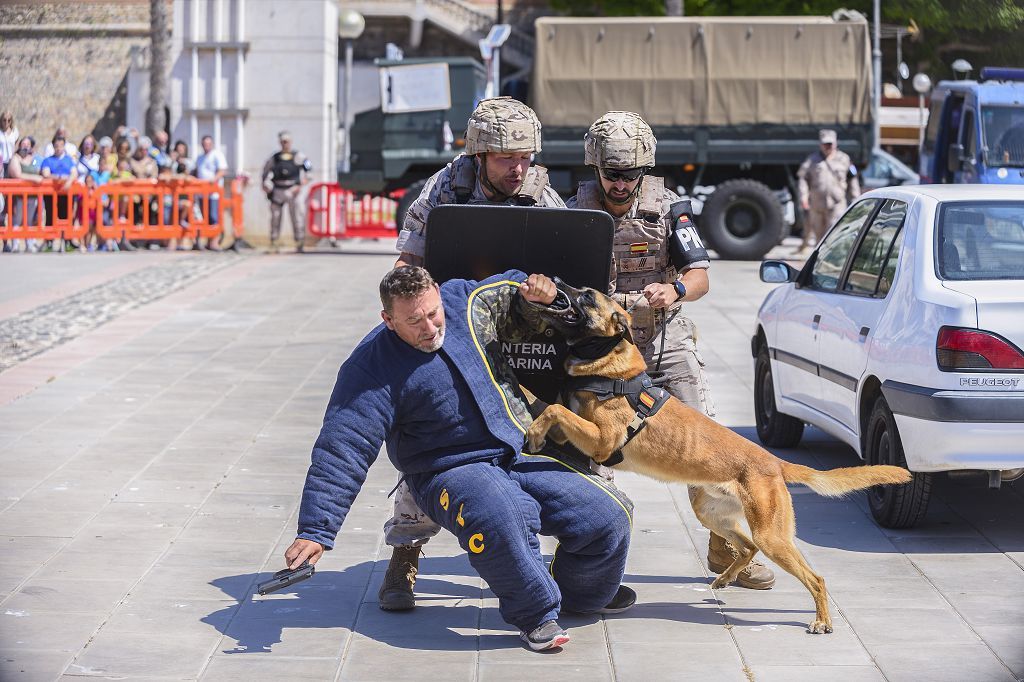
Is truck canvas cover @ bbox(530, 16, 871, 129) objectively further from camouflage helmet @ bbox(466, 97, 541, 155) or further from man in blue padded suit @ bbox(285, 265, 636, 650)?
man in blue padded suit @ bbox(285, 265, 636, 650)

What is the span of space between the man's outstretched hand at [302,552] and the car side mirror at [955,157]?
14237mm

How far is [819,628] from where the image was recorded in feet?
15.7

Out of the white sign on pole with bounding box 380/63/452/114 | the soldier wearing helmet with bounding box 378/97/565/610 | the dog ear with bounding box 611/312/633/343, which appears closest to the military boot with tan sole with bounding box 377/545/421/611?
the soldier wearing helmet with bounding box 378/97/565/610

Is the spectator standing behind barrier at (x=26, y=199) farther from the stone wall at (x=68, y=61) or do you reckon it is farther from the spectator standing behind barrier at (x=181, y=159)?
the spectator standing behind barrier at (x=181, y=159)

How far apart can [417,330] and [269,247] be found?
60.6 ft

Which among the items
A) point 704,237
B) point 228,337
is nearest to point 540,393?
point 228,337

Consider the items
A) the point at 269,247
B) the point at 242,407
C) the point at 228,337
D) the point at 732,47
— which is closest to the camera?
the point at 242,407

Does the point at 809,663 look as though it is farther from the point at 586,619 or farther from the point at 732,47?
the point at 732,47

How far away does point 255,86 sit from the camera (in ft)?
76.3

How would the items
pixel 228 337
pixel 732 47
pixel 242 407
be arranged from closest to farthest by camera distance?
pixel 242 407 < pixel 228 337 < pixel 732 47

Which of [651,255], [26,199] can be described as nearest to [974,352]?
[651,255]

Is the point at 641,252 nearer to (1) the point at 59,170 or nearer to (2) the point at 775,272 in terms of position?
(2) the point at 775,272

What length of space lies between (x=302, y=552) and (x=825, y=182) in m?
15.8

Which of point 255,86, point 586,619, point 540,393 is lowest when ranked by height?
point 586,619
